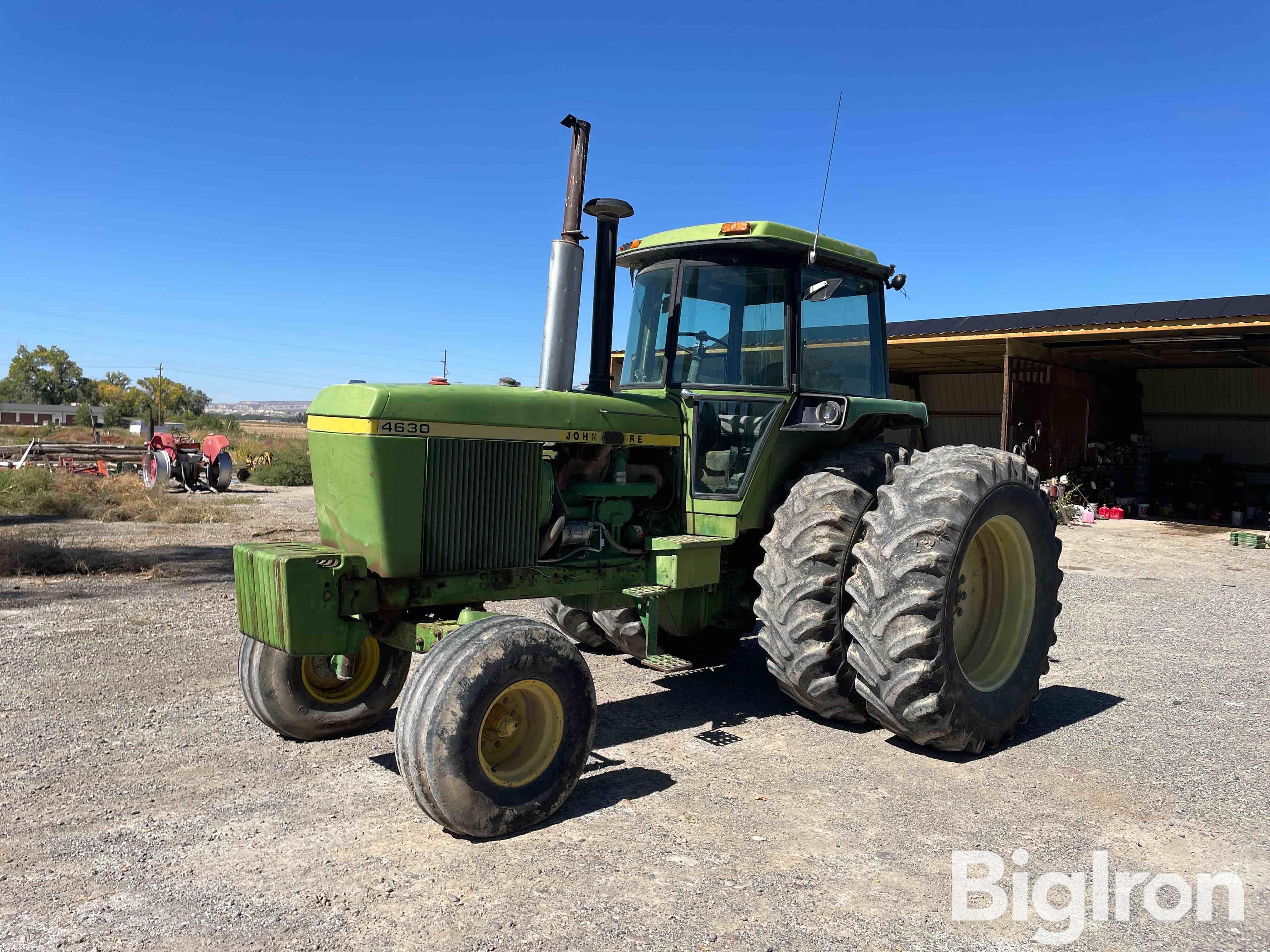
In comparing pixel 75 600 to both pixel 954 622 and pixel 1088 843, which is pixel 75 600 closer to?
pixel 954 622

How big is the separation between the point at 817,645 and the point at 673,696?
4.03 feet

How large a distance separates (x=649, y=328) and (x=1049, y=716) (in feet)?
Answer: 10.6

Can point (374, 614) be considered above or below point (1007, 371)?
below

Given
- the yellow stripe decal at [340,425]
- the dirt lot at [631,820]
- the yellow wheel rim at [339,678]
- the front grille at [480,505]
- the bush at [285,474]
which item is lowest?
the dirt lot at [631,820]

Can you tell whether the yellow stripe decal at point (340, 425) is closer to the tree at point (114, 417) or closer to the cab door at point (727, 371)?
the cab door at point (727, 371)

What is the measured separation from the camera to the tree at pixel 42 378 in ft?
215

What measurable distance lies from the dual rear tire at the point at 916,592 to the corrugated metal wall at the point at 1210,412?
18052 millimetres

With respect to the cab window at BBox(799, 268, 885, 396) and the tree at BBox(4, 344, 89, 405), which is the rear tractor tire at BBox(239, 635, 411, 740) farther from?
the tree at BBox(4, 344, 89, 405)

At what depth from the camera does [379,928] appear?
2838 millimetres

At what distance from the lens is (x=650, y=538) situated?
5.10 meters

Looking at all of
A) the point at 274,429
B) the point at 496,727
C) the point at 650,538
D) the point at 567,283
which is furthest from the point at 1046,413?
the point at 274,429

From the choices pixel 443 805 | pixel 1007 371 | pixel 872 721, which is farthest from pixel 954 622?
pixel 1007 371

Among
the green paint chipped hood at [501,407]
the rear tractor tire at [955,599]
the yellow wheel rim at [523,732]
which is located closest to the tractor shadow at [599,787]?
the yellow wheel rim at [523,732]

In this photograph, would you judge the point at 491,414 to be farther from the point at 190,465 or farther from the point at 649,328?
the point at 190,465
